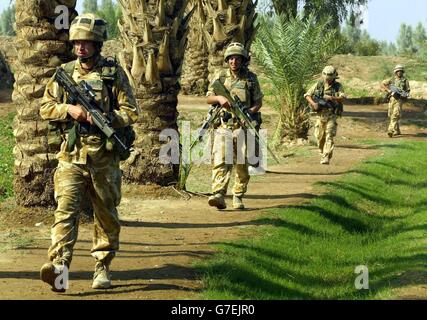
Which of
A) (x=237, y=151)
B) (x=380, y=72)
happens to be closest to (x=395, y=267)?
(x=237, y=151)

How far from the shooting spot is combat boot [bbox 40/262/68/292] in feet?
23.2

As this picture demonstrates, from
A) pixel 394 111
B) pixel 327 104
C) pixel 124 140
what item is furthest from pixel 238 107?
pixel 394 111

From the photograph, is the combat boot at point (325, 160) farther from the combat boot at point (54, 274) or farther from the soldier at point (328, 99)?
the combat boot at point (54, 274)

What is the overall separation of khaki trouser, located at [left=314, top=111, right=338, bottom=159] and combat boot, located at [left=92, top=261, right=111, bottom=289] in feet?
34.8

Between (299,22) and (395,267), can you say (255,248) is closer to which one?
(395,267)

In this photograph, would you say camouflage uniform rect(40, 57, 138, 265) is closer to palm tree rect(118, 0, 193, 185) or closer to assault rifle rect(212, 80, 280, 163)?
assault rifle rect(212, 80, 280, 163)

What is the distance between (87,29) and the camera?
7340mm

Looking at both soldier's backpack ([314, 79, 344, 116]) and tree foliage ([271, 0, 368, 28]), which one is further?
tree foliage ([271, 0, 368, 28])

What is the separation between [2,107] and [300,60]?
27.2 ft

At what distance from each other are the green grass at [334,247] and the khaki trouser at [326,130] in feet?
2.64

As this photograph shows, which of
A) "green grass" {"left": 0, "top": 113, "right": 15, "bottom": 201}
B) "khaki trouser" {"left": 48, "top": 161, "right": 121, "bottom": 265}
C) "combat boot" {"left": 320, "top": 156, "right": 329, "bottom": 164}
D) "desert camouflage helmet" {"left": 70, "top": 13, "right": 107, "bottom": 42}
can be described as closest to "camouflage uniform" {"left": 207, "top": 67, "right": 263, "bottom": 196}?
"green grass" {"left": 0, "top": 113, "right": 15, "bottom": 201}

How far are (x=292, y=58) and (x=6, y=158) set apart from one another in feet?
23.2

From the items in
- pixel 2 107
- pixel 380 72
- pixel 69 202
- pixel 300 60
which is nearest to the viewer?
pixel 69 202

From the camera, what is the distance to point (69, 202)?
290 inches
